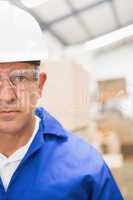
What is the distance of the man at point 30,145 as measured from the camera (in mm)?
997

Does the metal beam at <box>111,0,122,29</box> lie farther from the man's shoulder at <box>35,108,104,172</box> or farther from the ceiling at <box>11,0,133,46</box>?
the man's shoulder at <box>35,108,104,172</box>

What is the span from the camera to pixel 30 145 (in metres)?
1.08

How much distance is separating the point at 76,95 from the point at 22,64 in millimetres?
451

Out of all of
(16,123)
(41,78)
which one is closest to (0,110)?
(16,123)

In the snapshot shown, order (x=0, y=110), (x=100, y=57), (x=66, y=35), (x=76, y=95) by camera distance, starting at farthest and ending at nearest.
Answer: (x=76, y=95), (x=100, y=57), (x=66, y=35), (x=0, y=110)

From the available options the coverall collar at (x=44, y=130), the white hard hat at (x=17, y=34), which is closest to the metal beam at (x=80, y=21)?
the white hard hat at (x=17, y=34)

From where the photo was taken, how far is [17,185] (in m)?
1.03

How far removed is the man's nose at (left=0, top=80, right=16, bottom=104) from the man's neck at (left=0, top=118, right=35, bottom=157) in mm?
144

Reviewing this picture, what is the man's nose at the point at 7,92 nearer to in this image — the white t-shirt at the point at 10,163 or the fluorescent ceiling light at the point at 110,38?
the white t-shirt at the point at 10,163

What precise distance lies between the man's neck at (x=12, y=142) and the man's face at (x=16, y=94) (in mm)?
67

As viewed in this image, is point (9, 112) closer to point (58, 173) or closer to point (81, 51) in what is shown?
point (58, 173)

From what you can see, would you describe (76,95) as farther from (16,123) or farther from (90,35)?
(16,123)

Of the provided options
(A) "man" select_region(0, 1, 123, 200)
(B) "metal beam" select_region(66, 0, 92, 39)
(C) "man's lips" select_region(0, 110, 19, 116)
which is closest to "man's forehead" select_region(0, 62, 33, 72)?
(A) "man" select_region(0, 1, 123, 200)

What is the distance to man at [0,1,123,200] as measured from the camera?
1.00 m
